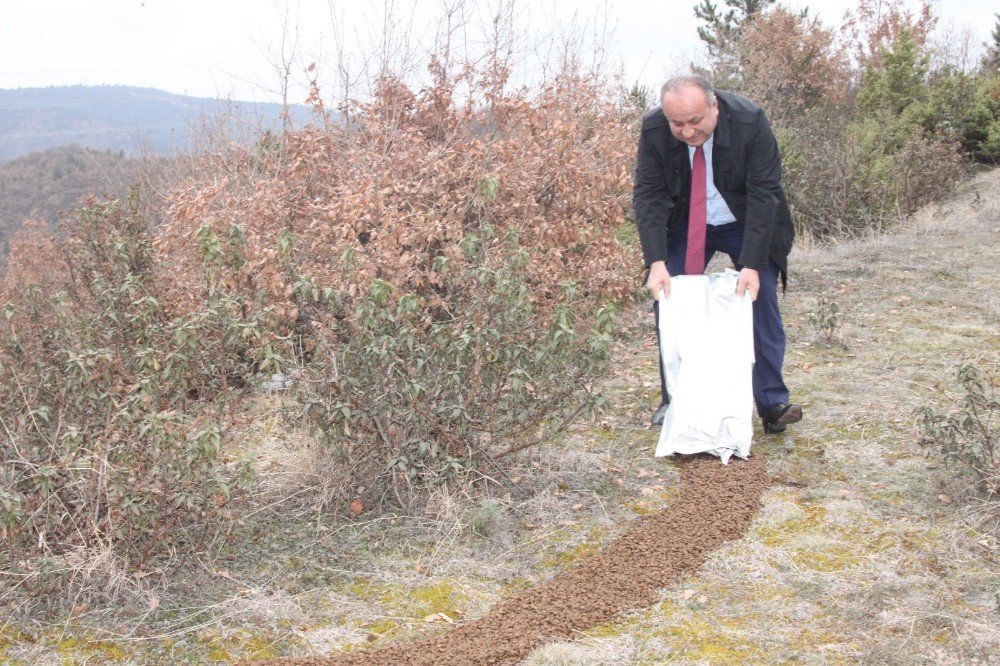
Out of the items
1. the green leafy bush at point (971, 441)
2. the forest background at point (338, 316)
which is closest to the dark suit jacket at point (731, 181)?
the forest background at point (338, 316)

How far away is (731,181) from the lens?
4.02m

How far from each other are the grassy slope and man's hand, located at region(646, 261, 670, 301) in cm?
75

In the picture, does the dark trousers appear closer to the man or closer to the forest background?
the man

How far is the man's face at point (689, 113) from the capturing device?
→ 146 inches

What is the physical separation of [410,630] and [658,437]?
2.00 m

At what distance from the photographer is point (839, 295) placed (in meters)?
7.30

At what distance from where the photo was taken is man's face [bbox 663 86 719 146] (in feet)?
12.2

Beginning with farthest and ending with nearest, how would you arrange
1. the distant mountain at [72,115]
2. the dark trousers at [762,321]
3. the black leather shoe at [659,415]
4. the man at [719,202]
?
the distant mountain at [72,115], the black leather shoe at [659,415], the dark trousers at [762,321], the man at [719,202]

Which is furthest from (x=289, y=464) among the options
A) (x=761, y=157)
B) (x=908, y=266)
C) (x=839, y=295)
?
(x=908, y=266)

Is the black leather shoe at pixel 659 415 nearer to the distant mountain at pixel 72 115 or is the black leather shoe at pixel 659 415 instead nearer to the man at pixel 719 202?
the man at pixel 719 202

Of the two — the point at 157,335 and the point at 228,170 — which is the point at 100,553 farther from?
the point at 228,170

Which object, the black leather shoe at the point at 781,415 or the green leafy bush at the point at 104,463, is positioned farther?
the black leather shoe at the point at 781,415

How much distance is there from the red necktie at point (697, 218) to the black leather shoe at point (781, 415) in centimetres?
71

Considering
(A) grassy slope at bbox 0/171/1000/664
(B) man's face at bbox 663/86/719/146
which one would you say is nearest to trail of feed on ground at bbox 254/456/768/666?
(A) grassy slope at bbox 0/171/1000/664
